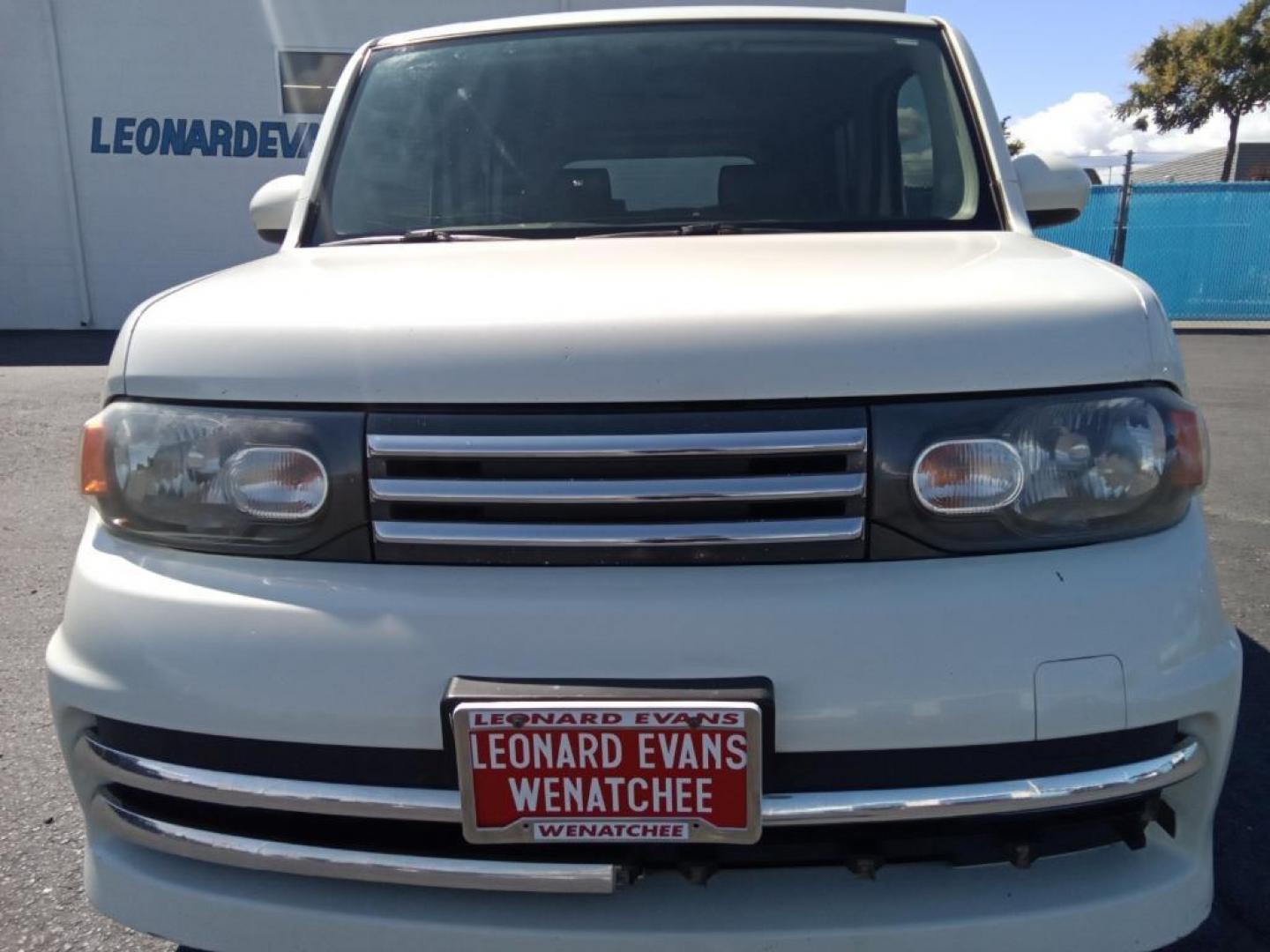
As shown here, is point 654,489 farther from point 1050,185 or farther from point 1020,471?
point 1050,185

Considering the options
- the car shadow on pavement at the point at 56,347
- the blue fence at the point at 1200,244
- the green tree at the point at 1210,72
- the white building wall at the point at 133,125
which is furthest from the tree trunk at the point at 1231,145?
the car shadow on pavement at the point at 56,347

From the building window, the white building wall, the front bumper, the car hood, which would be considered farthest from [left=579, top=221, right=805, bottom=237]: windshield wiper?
the building window

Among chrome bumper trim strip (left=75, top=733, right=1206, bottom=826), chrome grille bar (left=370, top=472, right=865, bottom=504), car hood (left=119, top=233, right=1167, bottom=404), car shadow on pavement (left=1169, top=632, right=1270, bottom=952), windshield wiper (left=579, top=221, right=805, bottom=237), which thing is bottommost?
car shadow on pavement (left=1169, top=632, right=1270, bottom=952)

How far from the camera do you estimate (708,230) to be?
233 cm

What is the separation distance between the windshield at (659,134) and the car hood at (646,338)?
777 millimetres

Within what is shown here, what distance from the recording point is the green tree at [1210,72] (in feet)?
84.7

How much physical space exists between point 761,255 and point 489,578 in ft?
2.84

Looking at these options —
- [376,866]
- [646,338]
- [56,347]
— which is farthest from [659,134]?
[56,347]

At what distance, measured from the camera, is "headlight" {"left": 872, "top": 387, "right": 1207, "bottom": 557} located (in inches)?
59.1

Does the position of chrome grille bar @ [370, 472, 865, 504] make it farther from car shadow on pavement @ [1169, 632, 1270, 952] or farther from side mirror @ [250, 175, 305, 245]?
side mirror @ [250, 175, 305, 245]

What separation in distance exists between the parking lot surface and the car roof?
2.20m

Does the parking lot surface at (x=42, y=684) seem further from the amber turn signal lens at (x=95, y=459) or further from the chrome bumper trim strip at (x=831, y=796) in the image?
the amber turn signal lens at (x=95, y=459)

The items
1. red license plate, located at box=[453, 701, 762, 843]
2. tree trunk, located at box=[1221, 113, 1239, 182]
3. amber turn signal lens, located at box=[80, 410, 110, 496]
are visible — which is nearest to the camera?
red license plate, located at box=[453, 701, 762, 843]

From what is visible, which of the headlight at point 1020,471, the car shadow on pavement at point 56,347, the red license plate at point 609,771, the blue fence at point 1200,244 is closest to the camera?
the red license plate at point 609,771
